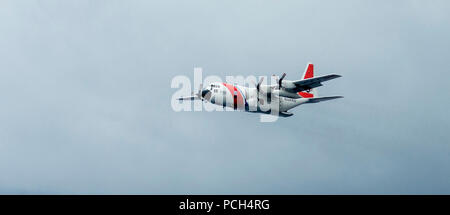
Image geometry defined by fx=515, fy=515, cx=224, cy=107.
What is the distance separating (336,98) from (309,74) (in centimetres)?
765

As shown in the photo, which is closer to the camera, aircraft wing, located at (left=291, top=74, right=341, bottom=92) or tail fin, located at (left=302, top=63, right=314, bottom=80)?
aircraft wing, located at (left=291, top=74, right=341, bottom=92)

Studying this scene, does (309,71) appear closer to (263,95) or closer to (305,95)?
(305,95)

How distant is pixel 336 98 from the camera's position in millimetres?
53906

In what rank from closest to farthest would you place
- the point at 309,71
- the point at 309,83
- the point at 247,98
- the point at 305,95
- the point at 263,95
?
the point at 309,83 < the point at 247,98 < the point at 263,95 < the point at 305,95 < the point at 309,71

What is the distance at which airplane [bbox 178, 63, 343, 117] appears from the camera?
175 feet

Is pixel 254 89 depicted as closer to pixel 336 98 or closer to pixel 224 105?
pixel 224 105

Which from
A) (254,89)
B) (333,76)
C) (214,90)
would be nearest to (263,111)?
(254,89)

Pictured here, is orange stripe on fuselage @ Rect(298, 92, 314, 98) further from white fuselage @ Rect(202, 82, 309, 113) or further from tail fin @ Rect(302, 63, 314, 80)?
tail fin @ Rect(302, 63, 314, 80)

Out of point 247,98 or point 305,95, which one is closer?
point 247,98

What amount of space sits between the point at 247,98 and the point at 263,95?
2.04 meters

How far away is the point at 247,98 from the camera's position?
178 ft

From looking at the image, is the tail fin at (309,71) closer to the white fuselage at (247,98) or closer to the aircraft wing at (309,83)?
the white fuselage at (247,98)

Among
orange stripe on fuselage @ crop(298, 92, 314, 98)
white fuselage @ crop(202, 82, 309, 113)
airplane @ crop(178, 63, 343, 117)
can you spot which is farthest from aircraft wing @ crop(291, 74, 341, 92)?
orange stripe on fuselage @ crop(298, 92, 314, 98)

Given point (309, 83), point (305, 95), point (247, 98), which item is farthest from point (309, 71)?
point (247, 98)
